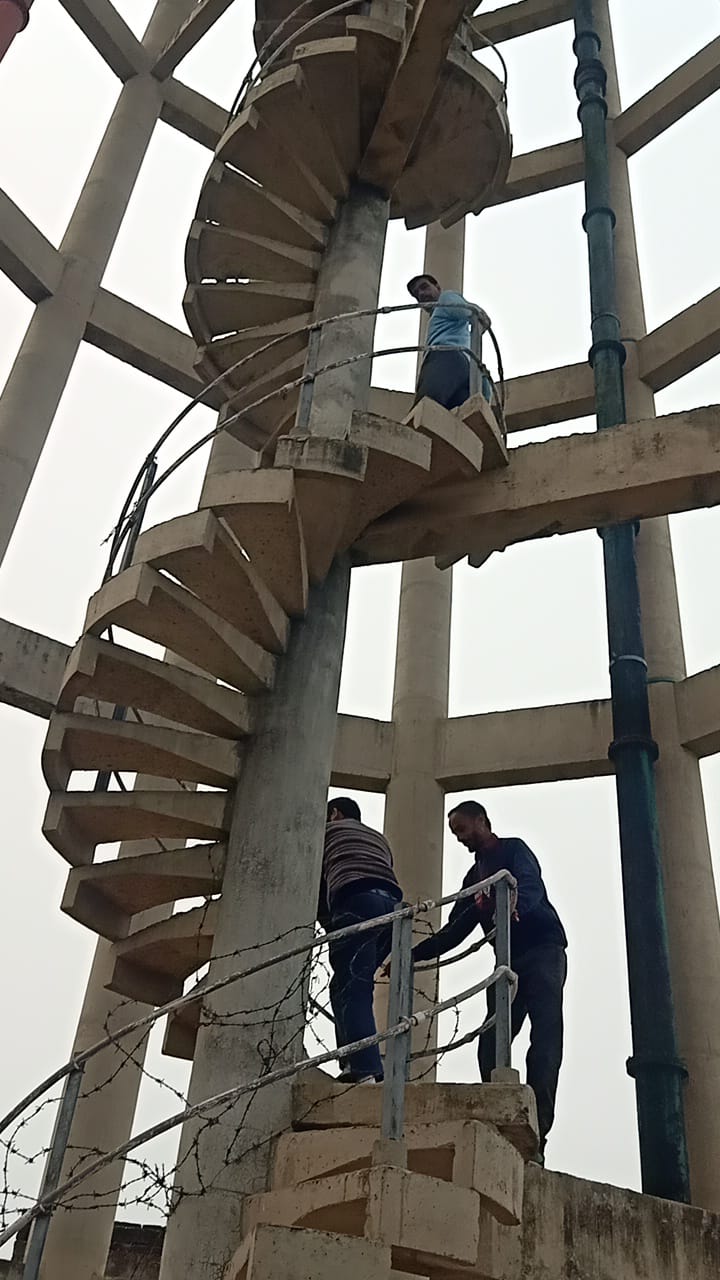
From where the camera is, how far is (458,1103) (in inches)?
213

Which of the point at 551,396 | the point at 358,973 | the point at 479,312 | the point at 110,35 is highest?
the point at 110,35

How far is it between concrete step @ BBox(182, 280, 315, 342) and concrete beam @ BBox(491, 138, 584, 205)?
6.35 meters

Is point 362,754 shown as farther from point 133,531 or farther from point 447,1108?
point 447,1108

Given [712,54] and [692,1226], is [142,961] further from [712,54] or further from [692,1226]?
[712,54]

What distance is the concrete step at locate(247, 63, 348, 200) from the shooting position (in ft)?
32.6

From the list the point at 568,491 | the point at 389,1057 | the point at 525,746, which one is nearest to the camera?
the point at 389,1057

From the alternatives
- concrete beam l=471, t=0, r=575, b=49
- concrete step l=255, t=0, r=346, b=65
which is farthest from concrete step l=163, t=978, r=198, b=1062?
concrete beam l=471, t=0, r=575, b=49

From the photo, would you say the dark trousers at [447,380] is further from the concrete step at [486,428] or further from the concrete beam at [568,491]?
the concrete beam at [568,491]

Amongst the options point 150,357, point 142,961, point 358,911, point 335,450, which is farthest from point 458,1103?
point 150,357

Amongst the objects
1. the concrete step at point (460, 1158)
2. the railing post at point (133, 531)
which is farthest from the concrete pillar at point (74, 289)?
the concrete step at point (460, 1158)

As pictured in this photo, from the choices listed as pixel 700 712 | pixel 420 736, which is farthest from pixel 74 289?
pixel 700 712

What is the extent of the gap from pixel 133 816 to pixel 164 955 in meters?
1.11

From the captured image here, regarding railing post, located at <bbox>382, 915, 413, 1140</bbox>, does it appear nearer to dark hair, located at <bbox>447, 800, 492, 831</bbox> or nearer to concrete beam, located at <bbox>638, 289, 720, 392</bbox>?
dark hair, located at <bbox>447, 800, 492, 831</bbox>

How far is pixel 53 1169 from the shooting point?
512 centimetres
